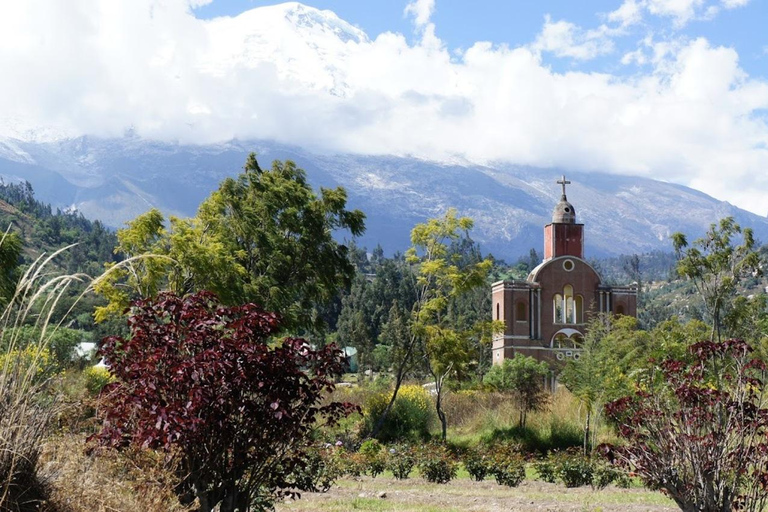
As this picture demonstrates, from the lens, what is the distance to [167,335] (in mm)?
6617

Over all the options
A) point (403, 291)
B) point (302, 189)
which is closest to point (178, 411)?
point (302, 189)

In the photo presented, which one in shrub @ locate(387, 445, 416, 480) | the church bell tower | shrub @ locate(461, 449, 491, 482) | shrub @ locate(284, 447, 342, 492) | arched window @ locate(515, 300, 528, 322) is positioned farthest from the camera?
the church bell tower

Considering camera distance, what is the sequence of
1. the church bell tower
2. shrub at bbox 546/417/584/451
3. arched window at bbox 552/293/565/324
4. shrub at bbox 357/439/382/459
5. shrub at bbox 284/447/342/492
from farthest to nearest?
the church bell tower, arched window at bbox 552/293/565/324, shrub at bbox 546/417/584/451, shrub at bbox 357/439/382/459, shrub at bbox 284/447/342/492

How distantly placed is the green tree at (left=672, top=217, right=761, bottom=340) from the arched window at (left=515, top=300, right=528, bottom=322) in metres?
29.7

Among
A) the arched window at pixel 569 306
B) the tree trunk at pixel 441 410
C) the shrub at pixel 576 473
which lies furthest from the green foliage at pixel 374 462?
the arched window at pixel 569 306

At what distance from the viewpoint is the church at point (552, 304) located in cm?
5459

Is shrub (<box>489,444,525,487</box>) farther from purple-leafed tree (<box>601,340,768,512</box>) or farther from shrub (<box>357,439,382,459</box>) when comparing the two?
purple-leafed tree (<box>601,340,768,512</box>)

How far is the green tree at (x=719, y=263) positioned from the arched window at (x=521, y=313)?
2973 cm

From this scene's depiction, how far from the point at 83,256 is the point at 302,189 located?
10931cm

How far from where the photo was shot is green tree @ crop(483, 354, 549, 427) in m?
25.0

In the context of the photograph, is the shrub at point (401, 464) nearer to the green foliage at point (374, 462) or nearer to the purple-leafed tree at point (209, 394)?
the green foliage at point (374, 462)

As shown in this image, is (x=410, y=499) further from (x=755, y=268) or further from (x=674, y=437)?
(x=755, y=268)

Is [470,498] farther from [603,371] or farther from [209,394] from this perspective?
[603,371]

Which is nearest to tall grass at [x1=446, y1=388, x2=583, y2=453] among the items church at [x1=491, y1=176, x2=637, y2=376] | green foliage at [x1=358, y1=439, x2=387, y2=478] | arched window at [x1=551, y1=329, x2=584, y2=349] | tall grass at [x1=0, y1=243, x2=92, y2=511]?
green foliage at [x1=358, y1=439, x2=387, y2=478]
